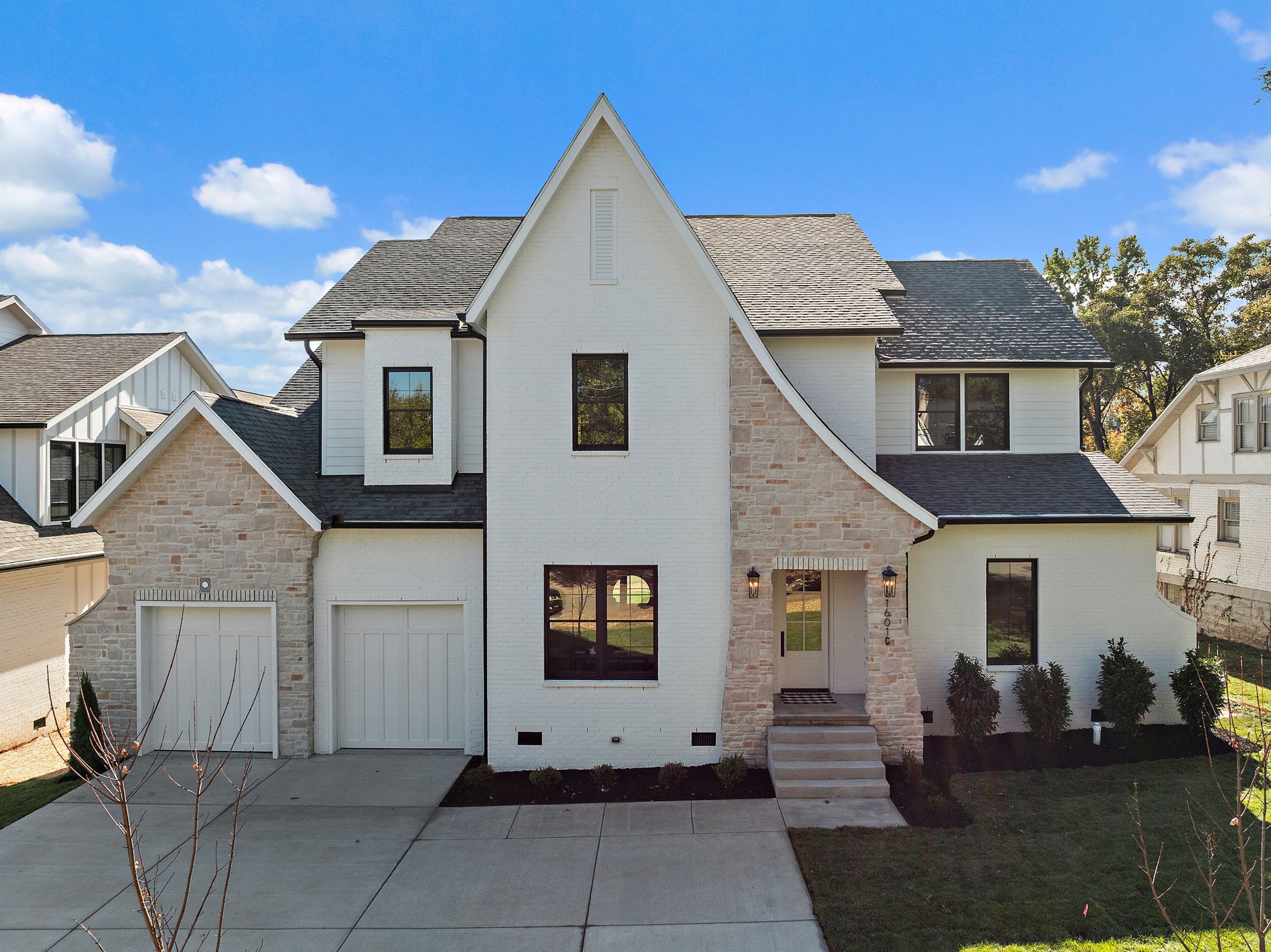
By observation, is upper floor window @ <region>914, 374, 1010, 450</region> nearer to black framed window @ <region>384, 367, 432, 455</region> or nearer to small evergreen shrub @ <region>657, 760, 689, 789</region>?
small evergreen shrub @ <region>657, 760, 689, 789</region>

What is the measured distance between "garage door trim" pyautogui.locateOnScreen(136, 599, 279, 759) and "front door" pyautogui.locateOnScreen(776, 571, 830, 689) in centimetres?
844

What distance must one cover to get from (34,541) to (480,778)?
34.7ft

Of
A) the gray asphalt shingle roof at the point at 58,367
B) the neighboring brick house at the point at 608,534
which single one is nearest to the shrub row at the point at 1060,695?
the neighboring brick house at the point at 608,534

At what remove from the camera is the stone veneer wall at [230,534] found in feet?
38.9

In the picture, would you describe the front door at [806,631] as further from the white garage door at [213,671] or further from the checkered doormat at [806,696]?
the white garage door at [213,671]

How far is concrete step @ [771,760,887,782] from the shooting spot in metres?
10.4

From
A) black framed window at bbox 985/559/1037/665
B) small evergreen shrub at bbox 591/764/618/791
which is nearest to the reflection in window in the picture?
black framed window at bbox 985/559/1037/665

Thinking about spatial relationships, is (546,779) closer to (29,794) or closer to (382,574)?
(382,574)

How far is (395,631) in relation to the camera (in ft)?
40.2

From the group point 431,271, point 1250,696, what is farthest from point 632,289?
point 1250,696

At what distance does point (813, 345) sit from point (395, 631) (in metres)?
8.68

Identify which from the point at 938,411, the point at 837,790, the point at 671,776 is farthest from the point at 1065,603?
the point at 671,776

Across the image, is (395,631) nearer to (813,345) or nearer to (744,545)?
(744,545)

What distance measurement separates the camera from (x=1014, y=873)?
8.22m
